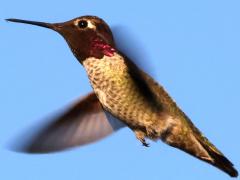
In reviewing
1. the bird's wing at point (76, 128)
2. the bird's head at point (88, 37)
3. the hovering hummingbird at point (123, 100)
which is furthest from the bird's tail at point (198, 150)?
the bird's head at point (88, 37)

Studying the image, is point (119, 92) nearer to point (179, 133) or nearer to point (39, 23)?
point (179, 133)

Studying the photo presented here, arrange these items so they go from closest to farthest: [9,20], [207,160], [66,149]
→ [9,20]
[207,160]
[66,149]

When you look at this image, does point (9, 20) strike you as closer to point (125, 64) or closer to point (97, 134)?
point (125, 64)

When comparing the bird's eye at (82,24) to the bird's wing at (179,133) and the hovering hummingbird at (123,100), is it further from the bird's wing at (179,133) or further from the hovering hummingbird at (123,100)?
the bird's wing at (179,133)

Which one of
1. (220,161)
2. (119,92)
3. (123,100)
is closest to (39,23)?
(119,92)

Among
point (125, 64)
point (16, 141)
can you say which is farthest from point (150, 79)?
point (16, 141)

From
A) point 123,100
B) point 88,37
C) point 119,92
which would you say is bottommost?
point 123,100

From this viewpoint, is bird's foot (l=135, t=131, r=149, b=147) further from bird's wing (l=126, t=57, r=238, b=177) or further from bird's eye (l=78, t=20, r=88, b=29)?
bird's eye (l=78, t=20, r=88, b=29)
